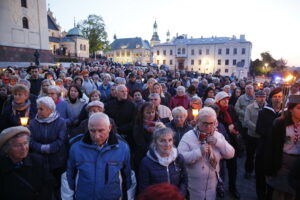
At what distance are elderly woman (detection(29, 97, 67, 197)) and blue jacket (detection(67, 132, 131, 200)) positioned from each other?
1.02m

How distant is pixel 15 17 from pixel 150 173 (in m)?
29.7

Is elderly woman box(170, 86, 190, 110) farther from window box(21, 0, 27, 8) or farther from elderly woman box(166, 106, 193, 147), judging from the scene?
window box(21, 0, 27, 8)

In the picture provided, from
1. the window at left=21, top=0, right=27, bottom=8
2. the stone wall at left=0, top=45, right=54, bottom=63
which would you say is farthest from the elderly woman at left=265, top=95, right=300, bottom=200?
the window at left=21, top=0, right=27, bottom=8

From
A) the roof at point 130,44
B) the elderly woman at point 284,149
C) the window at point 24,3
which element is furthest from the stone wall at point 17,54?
the roof at point 130,44

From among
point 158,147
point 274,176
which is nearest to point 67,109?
point 158,147

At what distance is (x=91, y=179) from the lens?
2297mm

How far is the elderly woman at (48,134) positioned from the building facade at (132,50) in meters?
84.1

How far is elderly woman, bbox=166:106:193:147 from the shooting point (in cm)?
341

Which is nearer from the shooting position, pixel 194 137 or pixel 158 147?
pixel 158 147

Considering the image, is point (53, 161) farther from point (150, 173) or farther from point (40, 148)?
point (150, 173)

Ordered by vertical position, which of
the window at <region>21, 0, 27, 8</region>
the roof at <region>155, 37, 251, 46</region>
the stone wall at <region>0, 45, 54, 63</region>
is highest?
the roof at <region>155, 37, 251, 46</region>

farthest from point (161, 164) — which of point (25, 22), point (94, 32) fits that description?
point (94, 32)

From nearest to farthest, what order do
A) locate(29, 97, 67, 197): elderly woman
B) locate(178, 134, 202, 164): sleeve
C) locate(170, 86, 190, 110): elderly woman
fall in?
1. locate(178, 134, 202, 164): sleeve
2. locate(29, 97, 67, 197): elderly woman
3. locate(170, 86, 190, 110): elderly woman

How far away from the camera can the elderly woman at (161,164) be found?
2.41 meters
